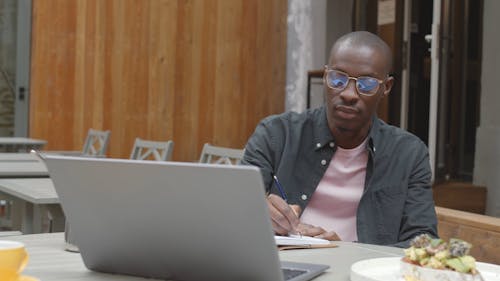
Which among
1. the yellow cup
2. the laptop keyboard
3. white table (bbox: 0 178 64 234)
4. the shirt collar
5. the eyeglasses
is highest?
the eyeglasses

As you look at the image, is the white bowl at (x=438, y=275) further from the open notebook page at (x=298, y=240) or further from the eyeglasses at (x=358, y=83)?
the eyeglasses at (x=358, y=83)

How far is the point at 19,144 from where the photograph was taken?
6.30 m

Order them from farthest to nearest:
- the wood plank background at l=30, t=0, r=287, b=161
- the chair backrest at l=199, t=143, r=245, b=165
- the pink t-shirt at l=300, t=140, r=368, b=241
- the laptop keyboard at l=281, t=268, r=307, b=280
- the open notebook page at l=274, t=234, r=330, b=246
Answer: the wood plank background at l=30, t=0, r=287, b=161
the chair backrest at l=199, t=143, r=245, b=165
the pink t-shirt at l=300, t=140, r=368, b=241
the open notebook page at l=274, t=234, r=330, b=246
the laptop keyboard at l=281, t=268, r=307, b=280

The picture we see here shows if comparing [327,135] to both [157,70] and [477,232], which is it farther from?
[157,70]

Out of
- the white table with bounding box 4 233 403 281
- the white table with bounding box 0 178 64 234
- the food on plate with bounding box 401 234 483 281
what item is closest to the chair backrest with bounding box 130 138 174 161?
the white table with bounding box 0 178 64 234

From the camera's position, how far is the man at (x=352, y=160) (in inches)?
88.4

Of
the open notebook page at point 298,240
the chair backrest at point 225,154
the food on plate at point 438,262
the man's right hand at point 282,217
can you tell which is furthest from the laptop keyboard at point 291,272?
the chair backrest at point 225,154

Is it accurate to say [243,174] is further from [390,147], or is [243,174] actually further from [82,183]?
[390,147]

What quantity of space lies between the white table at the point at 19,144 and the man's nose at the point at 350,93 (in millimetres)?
4414

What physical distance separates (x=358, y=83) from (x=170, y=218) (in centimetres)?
106

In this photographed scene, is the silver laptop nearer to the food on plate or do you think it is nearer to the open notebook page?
the food on plate

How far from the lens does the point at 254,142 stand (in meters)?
2.39

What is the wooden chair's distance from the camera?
2.28 metres

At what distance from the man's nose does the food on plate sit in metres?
0.87
